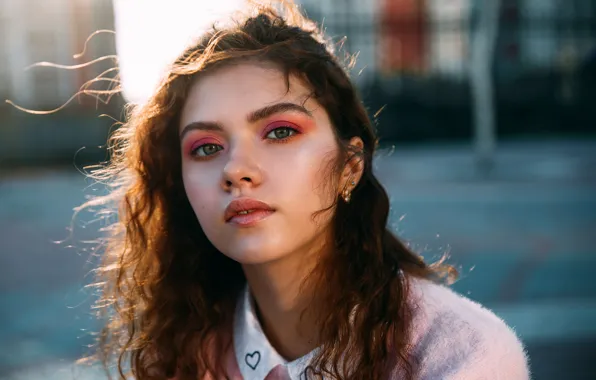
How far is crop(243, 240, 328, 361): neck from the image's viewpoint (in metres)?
2.12

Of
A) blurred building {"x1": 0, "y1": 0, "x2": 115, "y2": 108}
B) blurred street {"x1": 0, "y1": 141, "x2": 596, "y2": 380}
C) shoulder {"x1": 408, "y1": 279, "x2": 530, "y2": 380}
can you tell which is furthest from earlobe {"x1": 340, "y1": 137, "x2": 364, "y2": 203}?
blurred building {"x1": 0, "y1": 0, "x2": 115, "y2": 108}

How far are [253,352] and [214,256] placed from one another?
370 mm

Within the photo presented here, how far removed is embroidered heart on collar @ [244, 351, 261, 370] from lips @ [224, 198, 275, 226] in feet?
1.27

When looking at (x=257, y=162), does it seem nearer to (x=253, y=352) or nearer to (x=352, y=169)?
(x=352, y=169)

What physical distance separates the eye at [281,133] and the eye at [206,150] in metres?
0.13

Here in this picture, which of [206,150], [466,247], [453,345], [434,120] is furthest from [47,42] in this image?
[453,345]

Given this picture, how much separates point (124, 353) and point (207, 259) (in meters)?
0.36

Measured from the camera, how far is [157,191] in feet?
7.64

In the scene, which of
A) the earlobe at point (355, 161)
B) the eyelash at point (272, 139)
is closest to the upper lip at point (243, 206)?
the eyelash at point (272, 139)

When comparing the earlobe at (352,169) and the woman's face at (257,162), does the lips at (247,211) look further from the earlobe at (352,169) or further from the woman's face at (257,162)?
the earlobe at (352,169)

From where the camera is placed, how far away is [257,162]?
1943mm

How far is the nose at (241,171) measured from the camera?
1918 millimetres

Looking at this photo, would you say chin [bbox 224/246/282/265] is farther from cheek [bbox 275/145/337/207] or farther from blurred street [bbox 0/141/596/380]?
blurred street [bbox 0/141/596/380]

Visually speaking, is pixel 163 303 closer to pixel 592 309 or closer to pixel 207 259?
pixel 207 259
